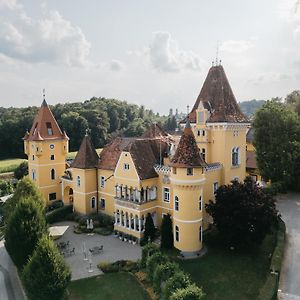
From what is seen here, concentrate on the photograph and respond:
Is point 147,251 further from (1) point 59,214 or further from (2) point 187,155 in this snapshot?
(1) point 59,214

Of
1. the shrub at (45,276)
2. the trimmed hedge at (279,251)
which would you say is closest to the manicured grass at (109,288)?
the shrub at (45,276)

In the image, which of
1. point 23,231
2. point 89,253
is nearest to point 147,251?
point 89,253

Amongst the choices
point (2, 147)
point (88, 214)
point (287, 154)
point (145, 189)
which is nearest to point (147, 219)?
point (145, 189)

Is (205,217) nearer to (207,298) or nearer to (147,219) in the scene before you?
(147,219)

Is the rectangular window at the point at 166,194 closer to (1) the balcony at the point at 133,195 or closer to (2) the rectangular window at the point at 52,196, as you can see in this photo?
(1) the balcony at the point at 133,195

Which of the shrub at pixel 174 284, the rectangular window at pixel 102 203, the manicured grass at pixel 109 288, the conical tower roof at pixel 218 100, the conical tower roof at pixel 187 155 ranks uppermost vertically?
the conical tower roof at pixel 218 100

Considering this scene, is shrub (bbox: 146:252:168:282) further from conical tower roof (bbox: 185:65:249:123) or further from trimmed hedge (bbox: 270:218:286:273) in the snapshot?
conical tower roof (bbox: 185:65:249:123)
